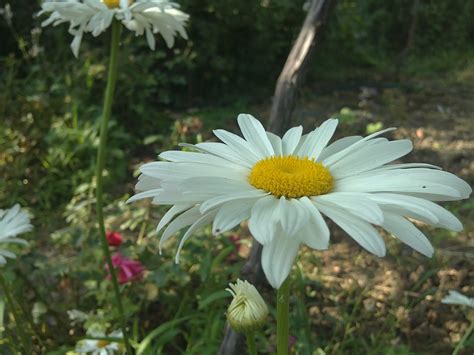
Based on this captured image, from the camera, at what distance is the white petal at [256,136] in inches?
36.3

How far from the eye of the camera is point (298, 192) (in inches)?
29.9

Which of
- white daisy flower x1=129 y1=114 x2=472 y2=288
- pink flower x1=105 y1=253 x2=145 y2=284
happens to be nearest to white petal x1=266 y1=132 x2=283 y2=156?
white daisy flower x1=129 y1=114 x2=472 y2=288

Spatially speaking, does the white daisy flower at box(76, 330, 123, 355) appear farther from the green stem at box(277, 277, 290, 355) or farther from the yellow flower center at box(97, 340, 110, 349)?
the green stem at box(277, 277, 290, 355)

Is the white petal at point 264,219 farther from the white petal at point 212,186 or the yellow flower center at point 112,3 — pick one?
the yellow flower center at point 112,3

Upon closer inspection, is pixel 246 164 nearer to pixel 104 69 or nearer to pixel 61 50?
pixel 104 69

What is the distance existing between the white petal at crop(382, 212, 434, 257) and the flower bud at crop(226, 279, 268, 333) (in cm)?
20

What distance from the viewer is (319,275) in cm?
218

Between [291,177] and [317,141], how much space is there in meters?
0.18

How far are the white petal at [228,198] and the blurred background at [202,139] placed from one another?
2.54 ft

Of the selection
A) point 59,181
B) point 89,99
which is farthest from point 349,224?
point 89,99

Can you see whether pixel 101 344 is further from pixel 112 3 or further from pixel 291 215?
pixel 291 215

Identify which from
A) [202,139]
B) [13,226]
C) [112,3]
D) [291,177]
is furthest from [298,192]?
[202,139]

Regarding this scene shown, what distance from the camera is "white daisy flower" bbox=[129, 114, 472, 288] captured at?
2.12 ft

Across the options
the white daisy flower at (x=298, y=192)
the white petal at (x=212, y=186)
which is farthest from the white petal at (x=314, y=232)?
the white petal at (x=212, y=186)
